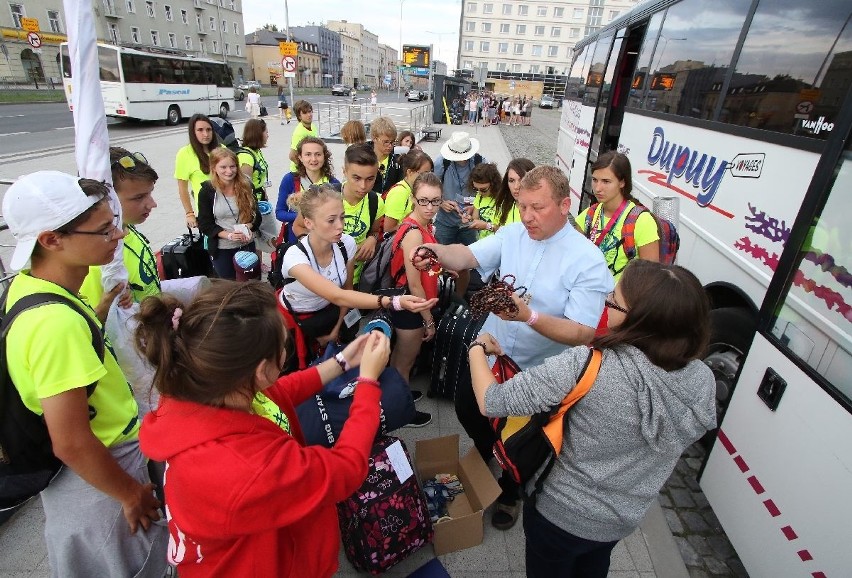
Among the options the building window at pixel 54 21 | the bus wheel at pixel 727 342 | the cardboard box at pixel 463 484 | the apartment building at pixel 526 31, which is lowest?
the cardboard box at pixel 463 484

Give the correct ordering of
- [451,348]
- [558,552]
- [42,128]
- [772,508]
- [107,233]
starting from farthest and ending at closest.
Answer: [42,128]
[451,348]
[772,508]
[558,552]
[107,233]

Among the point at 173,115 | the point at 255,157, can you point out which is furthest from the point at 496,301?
the point at 173,115

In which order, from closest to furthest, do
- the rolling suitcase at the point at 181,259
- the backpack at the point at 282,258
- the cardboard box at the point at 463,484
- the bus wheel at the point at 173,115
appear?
1. the cardboard box at the point at 463,484
2. the backpack at the point at 282,258
3. the rolling suitcase at the point at 181,259
4. the bus wheel at the point at 173,115

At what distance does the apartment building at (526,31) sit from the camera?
2694 inches

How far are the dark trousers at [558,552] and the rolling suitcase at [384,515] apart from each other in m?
0.65

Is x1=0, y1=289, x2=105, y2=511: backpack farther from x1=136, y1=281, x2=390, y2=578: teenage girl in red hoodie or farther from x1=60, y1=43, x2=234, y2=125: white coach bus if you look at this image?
x1=60, y1=43, x2=234, y2=125: white coach bus

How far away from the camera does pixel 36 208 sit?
1.48 metres

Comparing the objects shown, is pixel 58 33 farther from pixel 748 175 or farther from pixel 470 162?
pixel 748 175

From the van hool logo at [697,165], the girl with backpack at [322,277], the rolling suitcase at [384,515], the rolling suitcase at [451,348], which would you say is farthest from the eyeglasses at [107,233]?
the van hool logo at [697,165]

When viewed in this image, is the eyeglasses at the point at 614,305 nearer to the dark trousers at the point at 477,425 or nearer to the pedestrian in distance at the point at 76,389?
the dark trousers at the point at 477,425

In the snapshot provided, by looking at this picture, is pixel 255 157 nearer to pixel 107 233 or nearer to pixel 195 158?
pixel 195 158

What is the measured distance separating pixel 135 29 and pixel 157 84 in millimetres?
37462

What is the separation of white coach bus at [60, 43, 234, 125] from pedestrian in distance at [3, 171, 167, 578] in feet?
68.0

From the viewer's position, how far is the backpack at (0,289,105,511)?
1.40 meters
